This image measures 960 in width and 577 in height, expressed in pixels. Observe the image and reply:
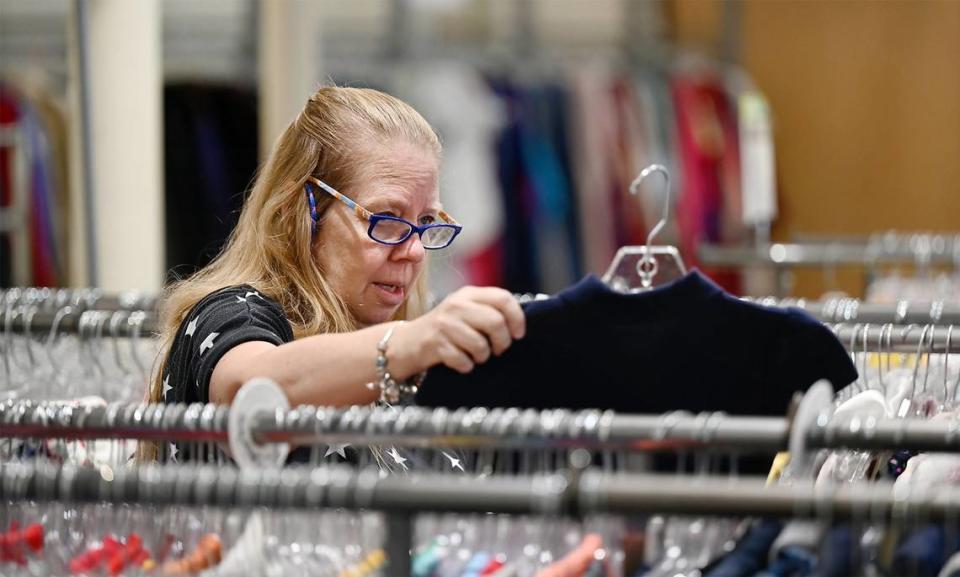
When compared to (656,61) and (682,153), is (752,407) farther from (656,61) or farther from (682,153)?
(656,61)

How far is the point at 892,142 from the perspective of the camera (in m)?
6.84

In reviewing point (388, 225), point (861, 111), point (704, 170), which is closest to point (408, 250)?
point (388, 225)

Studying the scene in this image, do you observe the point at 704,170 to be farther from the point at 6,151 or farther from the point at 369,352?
the point at 369,352

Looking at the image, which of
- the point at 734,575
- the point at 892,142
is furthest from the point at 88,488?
the point at 892,142

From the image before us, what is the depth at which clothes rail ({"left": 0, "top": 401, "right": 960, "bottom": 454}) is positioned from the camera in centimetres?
120

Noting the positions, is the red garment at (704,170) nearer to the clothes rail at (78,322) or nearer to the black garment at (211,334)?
the clothes rail at (78,322)

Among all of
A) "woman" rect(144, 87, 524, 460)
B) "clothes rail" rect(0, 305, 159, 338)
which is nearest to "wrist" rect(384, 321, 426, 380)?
"woman" rect(144, 87, 524, 460)

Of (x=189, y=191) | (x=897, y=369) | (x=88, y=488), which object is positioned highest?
(x=88, y=488)

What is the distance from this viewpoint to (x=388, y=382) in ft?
4.58

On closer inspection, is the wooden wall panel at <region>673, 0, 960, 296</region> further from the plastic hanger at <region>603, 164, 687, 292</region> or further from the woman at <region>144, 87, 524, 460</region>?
the woman at <region>144, 87, 524, 460</region>

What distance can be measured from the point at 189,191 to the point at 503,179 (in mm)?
1269

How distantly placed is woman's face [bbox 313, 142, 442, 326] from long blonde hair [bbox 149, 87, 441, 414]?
0.02 metres

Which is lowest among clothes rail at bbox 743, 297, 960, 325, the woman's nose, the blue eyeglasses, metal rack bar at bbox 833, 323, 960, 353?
clothes rail at bbox 743, 297, 960, 325

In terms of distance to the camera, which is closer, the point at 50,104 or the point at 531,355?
the point at 531,355
